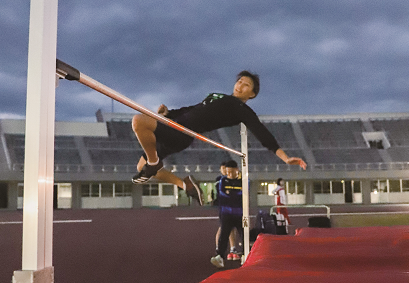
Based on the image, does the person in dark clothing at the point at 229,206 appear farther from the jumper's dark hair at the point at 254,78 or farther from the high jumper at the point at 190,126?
the jumper's dark hair at the point at 254,78

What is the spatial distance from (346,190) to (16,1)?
35.2 m

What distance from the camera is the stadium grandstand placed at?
30953 mm

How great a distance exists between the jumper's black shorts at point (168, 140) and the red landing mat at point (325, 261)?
3.37ft

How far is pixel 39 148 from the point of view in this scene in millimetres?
1040

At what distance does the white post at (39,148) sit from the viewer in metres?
1.04

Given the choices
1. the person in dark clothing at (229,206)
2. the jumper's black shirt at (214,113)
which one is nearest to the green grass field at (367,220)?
the person in dark clothing at (229,206)

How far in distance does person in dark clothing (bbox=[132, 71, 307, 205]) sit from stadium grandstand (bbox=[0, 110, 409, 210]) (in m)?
26.0

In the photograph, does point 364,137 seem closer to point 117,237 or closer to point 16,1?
point 117,237

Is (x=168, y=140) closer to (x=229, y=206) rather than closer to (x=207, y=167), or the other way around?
(x=229, y=206)

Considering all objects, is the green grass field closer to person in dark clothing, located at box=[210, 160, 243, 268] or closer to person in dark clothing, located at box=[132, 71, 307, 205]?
person in dark clothing, located at box=[210, 160, 243, 268]

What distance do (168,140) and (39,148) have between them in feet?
7.29

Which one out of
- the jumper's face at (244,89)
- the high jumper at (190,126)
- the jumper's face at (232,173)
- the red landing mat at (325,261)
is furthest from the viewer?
the jumper's face at (232,173)

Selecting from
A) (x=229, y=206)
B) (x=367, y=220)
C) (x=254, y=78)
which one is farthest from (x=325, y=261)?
(x=367, y=220)

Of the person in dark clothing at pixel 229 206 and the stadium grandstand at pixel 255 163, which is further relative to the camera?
the stadium grandstand at pixel 255 163
